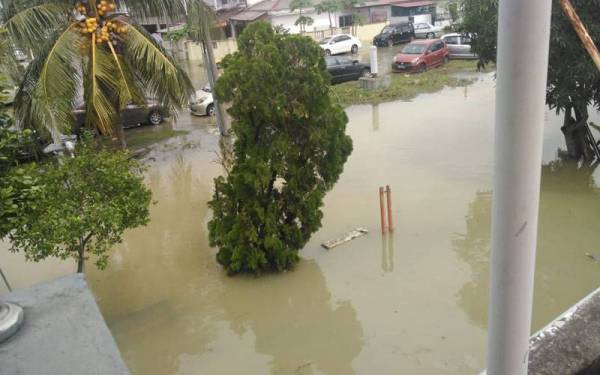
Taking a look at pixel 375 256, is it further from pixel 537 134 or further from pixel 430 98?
pixel 430 98

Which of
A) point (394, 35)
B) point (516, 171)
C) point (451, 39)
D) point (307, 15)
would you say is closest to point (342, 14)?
point (307, 15)

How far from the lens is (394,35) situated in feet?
105

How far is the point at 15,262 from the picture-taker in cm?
920

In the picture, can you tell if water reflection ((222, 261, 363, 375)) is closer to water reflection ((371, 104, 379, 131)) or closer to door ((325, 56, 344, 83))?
water reflection ((371, 104, 379, 131))

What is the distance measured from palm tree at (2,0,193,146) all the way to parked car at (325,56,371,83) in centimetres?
975

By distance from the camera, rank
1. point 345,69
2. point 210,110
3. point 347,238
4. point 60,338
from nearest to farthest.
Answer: point 60,338, point 347,238, point 210,110, point 345,69

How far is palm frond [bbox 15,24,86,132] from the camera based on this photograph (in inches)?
396

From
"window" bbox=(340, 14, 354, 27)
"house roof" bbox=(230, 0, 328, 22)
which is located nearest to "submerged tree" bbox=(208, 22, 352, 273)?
"house roof" bbox=(230, 0, 328, 22)

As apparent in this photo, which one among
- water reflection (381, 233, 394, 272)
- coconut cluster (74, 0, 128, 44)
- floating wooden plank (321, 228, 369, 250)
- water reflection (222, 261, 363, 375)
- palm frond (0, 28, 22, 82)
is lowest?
water reflection (222, 261, 363, 375)

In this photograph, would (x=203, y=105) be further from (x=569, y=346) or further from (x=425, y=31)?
(x=425, y=31)

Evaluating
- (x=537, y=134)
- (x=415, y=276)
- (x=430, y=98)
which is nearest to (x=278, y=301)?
(x=415, y=276)

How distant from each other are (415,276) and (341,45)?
23562mm

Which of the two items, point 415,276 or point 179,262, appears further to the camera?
point 179,262

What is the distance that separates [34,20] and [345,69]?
42.7 ft
